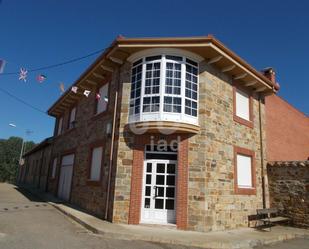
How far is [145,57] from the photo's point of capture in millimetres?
10172

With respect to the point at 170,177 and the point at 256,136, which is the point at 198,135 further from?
the point at 256,136

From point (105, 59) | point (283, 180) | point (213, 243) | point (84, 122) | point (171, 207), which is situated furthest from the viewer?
point (84, 122)

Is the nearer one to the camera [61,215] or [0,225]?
[0,225]

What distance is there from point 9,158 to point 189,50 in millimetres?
54910

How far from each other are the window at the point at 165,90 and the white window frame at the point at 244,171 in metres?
2.85

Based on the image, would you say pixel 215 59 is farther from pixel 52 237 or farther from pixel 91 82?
pixel 52 237

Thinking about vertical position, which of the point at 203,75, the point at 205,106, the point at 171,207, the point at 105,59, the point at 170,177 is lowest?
the point at 171,207

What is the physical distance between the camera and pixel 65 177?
15.5 metres

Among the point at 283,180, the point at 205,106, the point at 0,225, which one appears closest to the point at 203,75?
the point at 205,106

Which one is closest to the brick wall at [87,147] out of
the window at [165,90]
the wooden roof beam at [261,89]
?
the window at [165,90]

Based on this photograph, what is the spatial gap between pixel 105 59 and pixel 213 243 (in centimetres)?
742

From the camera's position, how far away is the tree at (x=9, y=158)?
53.0 metres

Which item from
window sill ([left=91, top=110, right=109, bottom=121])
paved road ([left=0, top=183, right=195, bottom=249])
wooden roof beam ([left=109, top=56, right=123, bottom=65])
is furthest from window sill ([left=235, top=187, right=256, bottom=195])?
wooden roof beam ([left=109, top=56, right=123, bottom=65])

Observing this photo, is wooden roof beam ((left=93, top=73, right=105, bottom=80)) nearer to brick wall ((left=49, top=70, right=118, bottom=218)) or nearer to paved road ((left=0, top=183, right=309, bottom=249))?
brick wall ((left=49, top=70, right=118, bottom=218))
